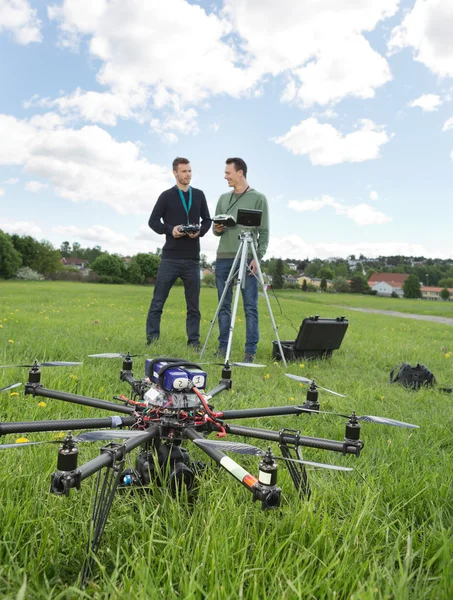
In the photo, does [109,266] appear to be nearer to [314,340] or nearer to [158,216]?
[158,216]

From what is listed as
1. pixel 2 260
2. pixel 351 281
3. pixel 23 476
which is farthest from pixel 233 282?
pixel 351 281

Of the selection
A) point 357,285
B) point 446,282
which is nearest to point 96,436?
point 357,285

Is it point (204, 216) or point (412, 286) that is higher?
point (204, 216)

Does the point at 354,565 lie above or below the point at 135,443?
below

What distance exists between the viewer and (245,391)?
4.29 metres

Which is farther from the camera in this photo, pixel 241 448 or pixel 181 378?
pixel 181 378

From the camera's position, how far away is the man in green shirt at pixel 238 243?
6145 millimetres

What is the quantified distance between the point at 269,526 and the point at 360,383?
332 centimetres

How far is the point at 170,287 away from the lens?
6.61 meters

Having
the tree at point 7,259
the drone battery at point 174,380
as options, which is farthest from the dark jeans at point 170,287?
the tree at point 7,259

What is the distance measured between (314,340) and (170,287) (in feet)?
7.17

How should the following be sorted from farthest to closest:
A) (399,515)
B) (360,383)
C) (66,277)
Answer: (66,277) → (360,383) → (399,515)

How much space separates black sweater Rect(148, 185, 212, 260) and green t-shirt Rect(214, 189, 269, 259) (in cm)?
42

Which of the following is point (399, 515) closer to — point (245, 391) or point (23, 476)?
point (23, 476)
